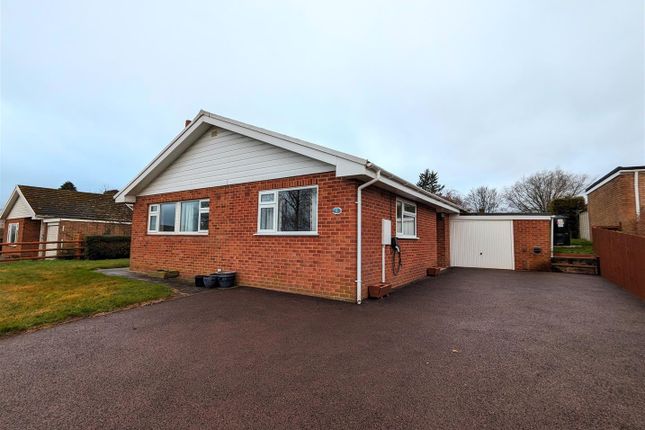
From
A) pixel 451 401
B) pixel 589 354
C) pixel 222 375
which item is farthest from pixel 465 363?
pixel 222 375

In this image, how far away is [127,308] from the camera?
587 cm

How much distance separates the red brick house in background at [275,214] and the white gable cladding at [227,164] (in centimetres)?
3

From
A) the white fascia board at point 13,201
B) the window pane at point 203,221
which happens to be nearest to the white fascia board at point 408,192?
the window pane at point 203,221

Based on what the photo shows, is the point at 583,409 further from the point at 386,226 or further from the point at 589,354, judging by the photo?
the point at 386,226

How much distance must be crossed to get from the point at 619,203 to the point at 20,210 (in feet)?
121

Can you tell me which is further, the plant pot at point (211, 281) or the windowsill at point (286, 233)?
the plant pot at point (211, 281)

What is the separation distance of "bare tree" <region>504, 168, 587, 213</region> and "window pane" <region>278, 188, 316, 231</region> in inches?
1365

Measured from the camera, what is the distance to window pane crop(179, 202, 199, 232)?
9.60 m

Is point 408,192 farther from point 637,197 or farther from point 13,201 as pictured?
point 13,201

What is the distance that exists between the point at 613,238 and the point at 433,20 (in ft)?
30.1

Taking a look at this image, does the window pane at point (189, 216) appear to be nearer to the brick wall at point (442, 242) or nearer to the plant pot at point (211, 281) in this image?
the plant pot at point (211, 281)

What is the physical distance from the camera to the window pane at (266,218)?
7629mm

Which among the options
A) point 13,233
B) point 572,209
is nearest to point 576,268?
point 572,209

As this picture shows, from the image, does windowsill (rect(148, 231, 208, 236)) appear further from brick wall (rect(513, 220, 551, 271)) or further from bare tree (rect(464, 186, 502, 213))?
bare tree (rect(464, 186, 502, 213))
